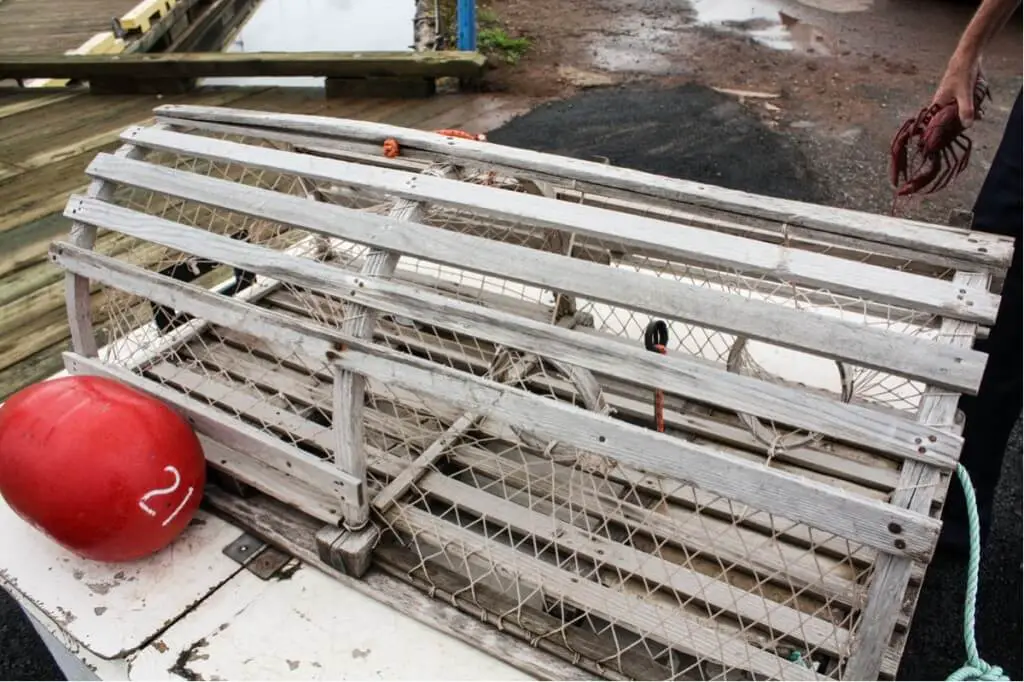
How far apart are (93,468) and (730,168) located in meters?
4.33

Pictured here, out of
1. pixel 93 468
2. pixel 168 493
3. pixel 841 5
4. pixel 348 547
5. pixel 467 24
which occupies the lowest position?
pixel 348 547

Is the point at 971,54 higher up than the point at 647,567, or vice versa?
→ the point at 971,54

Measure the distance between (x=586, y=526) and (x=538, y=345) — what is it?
74 cm

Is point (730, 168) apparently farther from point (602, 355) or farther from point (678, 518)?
point (602, 355)

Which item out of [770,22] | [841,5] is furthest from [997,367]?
[841,5]

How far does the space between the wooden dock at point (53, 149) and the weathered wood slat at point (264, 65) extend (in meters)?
0.19

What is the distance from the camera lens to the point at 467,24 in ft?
20.7

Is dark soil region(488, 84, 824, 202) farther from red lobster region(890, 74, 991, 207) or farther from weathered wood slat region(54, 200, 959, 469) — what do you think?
weathered wood slat region(54, 200, 959, 469)

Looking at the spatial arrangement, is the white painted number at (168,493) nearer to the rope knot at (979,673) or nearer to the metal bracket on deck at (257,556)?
the metal bracket on deck at (257,556)

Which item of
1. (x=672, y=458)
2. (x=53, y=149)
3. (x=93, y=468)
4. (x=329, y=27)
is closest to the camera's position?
(x=672, y=458)

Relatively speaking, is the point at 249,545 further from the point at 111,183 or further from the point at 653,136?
the point at 653,136

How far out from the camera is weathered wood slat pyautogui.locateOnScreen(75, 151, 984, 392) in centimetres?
124

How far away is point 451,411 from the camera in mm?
2381

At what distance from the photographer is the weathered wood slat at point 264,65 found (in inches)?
231
